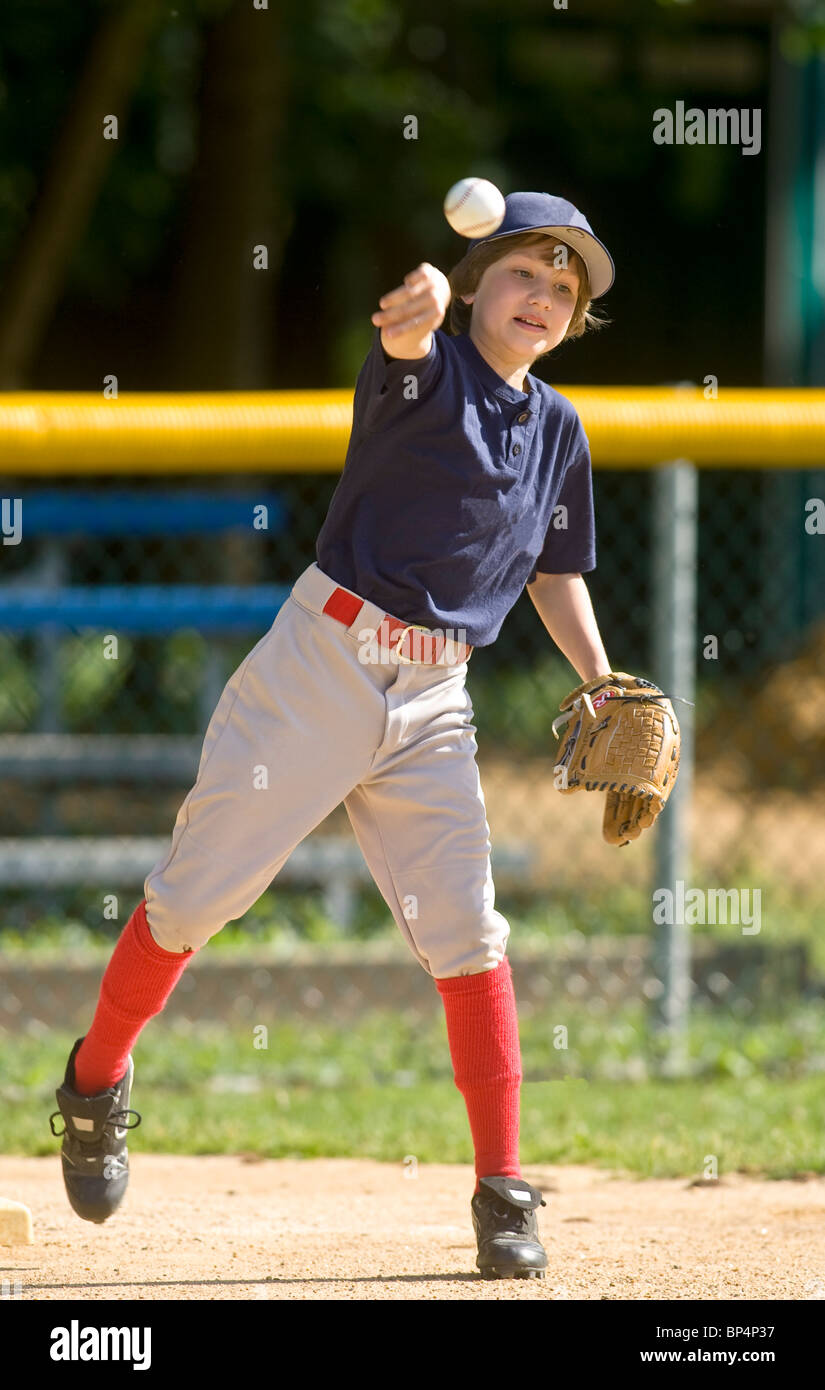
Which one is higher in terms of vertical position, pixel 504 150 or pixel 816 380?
pixel 504 150

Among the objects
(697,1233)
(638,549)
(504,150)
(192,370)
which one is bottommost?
(697,1233)

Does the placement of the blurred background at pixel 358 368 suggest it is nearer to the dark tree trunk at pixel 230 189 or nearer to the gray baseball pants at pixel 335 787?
the dark tree trunk at pixel 230 189

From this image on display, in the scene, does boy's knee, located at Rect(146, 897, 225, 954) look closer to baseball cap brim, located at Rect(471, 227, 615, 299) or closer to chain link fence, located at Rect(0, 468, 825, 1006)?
baseball cap brim, located at Rect(471, 227, 615, 299)

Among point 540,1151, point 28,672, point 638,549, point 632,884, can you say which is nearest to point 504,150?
point 638,549

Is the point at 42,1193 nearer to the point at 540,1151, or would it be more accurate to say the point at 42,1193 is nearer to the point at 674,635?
the point at 540,1151

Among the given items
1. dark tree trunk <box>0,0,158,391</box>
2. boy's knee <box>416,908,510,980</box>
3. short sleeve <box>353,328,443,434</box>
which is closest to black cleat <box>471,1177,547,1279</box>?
boy's knee <box>416,908,510,980</box>

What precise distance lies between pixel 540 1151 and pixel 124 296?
36.4 feet

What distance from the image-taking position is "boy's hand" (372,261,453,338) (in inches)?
106

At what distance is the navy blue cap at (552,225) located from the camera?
299 cm

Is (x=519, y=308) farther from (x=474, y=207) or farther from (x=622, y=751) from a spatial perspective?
(x=622, y=751)

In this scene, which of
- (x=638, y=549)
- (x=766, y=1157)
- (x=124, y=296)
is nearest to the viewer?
(x=766, y=1157)

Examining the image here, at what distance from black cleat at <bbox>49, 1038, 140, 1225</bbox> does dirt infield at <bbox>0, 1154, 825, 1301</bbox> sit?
0.30ft

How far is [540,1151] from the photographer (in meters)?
4.18

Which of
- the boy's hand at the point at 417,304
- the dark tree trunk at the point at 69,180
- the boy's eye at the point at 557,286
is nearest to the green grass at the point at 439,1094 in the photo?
the boy's eye at the point at 557,286
